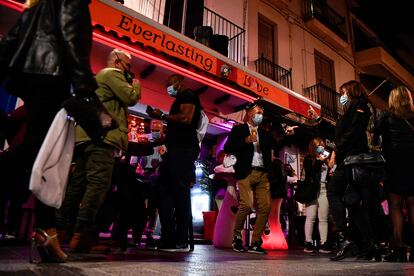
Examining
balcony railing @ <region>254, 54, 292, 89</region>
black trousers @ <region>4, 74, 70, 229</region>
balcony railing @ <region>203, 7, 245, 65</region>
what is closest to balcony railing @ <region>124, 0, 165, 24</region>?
balcony railing @ <region>203, 7, 245, 65</region>

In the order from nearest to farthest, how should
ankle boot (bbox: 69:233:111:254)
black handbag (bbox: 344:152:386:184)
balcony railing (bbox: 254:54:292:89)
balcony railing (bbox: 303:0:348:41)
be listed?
ankle boot (bbox: 69:233:111:254), black handbag (bbox: 344:152:386:184), balcony railing (bbox: 254:54:292:89), balcony railing (bbox: 303:0:348:41)

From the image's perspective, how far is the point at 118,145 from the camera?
112 inches

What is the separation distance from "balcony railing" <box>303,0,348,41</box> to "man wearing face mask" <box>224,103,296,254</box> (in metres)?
9.93

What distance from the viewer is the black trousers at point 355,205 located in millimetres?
3455

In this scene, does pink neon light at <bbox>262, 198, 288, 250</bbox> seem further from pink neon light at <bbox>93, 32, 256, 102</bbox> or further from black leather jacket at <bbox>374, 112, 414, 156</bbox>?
pink neon light at <bbox>93, 32, 256, 102</bbox>

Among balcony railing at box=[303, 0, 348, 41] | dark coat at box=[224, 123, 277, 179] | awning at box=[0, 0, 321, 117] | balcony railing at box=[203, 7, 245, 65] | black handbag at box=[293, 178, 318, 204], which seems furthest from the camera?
balcony railing at box=[303, 0, 348, 41]

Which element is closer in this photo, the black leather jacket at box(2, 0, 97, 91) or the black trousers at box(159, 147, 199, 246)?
the black leather jacket at box(2, 0, 97, 91)

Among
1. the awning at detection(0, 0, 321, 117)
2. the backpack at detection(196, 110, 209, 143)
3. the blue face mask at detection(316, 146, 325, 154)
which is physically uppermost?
the awning at detection(0, 0, 321, 117)

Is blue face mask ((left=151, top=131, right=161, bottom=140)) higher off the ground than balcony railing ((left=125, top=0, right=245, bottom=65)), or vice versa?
balcony railing ((left=125, top=0, right=245, bottom=65))

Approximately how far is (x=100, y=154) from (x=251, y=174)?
2.38 m

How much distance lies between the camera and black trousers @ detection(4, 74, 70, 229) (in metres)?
1.83

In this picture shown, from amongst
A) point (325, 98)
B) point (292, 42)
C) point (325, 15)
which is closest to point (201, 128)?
point (292, 42)

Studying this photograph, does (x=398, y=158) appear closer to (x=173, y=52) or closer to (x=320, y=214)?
(x=320, y=214)

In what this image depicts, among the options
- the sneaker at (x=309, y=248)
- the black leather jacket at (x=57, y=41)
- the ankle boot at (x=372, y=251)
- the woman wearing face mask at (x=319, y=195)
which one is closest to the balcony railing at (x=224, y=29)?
the woman wearing face mask at (x=319, y=195)
